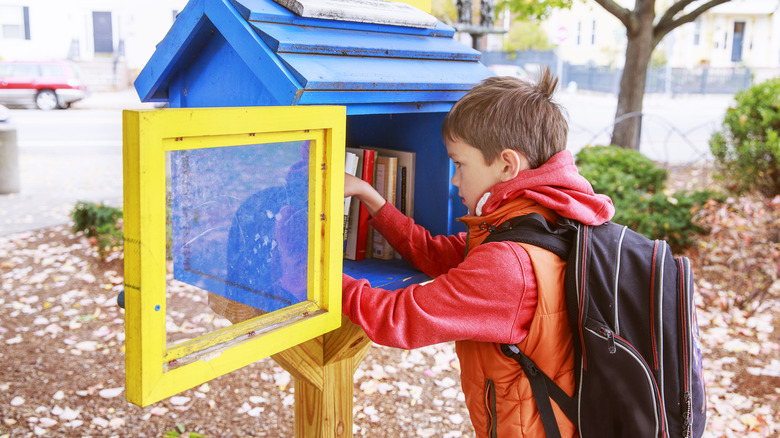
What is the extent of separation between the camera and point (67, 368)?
3771 mm

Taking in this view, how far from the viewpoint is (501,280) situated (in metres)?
1.46

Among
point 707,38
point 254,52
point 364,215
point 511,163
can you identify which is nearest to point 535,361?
point 511,163

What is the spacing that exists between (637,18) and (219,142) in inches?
282

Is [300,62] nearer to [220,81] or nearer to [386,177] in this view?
[220,81]

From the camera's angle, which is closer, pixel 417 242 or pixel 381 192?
pixel 417 242

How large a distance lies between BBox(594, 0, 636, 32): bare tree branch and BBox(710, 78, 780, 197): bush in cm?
147

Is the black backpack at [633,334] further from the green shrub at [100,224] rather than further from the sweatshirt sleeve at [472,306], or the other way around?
the green shrub at [100,224]

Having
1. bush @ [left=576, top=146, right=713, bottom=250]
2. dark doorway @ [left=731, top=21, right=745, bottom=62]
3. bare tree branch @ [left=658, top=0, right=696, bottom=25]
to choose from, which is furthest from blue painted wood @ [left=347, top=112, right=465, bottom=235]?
dark doorway @ [left=731, top=21, right=745, bottom=62]

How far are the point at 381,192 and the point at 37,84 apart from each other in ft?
58.6

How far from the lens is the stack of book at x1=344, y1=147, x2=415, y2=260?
2188 millimetres

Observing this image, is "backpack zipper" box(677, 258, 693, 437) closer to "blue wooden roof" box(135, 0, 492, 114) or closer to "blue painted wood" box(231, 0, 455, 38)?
"blue wooden roof" box(135, 0, 492, 114)

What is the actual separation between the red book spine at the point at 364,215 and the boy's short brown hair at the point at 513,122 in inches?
18.7

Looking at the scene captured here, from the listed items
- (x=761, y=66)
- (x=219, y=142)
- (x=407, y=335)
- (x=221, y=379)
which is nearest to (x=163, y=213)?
(x=219, y=142)

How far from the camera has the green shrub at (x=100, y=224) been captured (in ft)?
17.6
